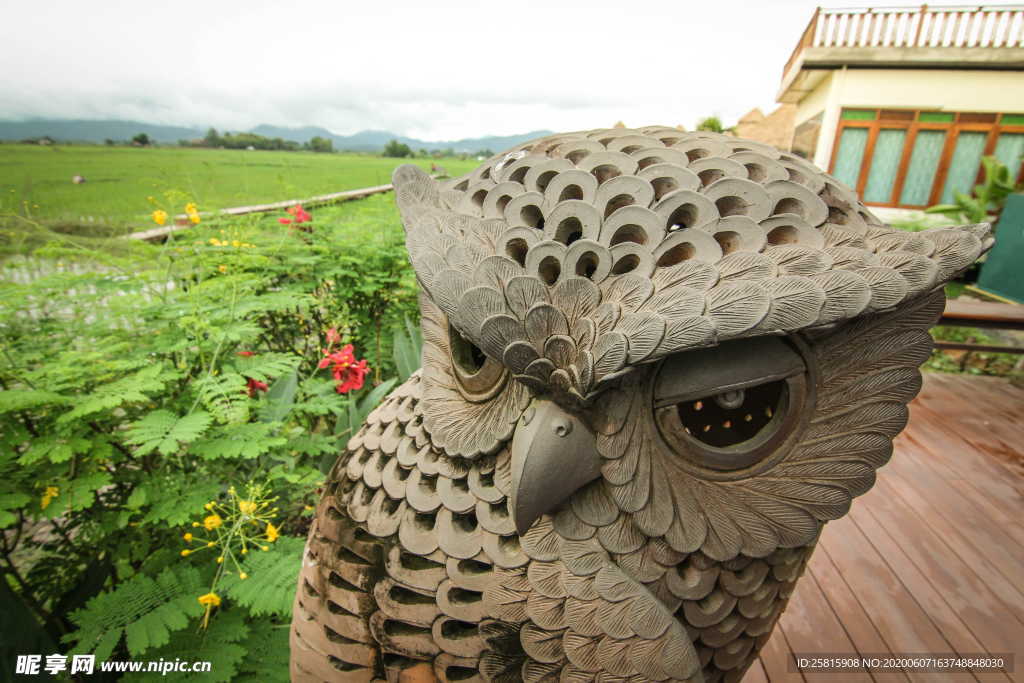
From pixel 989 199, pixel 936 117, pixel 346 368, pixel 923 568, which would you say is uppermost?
pixel 936 117

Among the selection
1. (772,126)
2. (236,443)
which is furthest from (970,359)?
(772,126)

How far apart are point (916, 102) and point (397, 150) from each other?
672 cm

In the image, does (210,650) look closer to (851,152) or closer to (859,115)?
(851,152)

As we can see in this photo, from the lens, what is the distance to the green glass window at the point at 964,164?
601 centimetres

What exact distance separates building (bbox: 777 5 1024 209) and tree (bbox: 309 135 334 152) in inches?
245

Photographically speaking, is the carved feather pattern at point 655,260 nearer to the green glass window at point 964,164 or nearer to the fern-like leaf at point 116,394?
the fern-like leaf at point 116,394

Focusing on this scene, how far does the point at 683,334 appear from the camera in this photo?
1.39ft

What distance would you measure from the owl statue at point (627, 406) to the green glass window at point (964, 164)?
7.74 meters

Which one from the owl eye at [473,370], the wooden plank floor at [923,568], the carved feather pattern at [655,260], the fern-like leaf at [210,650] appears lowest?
the wooden plank floor at [923,568]

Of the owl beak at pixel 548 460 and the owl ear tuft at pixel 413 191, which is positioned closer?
the owl beak at pixel 548 460

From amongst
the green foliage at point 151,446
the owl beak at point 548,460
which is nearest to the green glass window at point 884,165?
the green foliage at point 151,446

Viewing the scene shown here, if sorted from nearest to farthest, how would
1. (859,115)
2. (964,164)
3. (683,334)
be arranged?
(683,334) < (964,164) < (859,115)

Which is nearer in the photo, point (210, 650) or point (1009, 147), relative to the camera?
point (210, 650)

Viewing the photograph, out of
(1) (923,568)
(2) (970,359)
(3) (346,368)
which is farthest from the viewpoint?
(2) (970,359)
